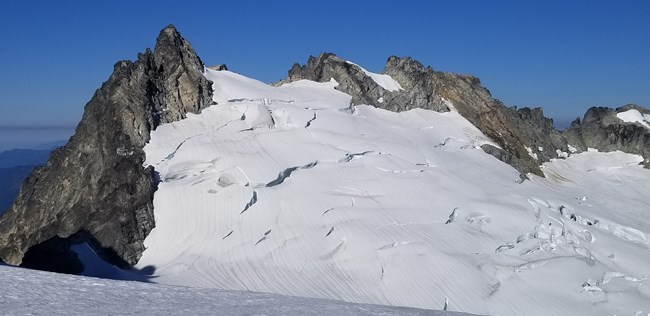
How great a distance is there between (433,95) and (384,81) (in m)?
3.77

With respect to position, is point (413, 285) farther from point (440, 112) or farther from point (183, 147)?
point (440, 112)

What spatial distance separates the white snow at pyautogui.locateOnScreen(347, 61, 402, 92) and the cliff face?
13738mm

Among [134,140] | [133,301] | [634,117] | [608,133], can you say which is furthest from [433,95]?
[133,301]

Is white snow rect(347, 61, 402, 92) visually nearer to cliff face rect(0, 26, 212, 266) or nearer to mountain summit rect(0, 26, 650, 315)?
mountain summit rect(0, 26, 650, 315)

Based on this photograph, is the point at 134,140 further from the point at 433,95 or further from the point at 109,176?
the point at 433,95

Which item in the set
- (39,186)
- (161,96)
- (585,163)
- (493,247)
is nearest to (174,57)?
(161,96)

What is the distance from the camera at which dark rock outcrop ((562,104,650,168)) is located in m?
46.3

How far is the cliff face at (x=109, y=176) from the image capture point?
24953 mm

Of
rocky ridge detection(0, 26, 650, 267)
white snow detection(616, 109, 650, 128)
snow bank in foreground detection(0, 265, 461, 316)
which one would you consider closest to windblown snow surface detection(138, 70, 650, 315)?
rocky ridge detection(0, 26, 650, 267)

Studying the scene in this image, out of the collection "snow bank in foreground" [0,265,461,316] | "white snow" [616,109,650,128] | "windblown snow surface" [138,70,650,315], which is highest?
"white snow" [616,109,650,128]

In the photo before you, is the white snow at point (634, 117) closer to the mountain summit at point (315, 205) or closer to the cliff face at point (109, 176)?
the mountain summit at point (315, 205)

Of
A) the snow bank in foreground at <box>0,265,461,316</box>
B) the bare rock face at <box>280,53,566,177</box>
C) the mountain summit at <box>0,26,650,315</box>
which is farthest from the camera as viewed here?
the bare rock face at <box>280,53,566,177</box>

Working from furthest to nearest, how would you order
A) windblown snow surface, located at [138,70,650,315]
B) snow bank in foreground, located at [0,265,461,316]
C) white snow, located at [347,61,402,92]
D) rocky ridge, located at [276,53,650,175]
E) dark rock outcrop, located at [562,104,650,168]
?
dark rock outcrop, located at [562,104,650,168] < white snow, located at [347,61,402,92] < rocky ridge, located at [276,53,650,175] < windblown snow surface, located at [138,70,650,315] < snow bank in foreground, located at [0,265,461,316]

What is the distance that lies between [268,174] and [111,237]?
7.81 meters
